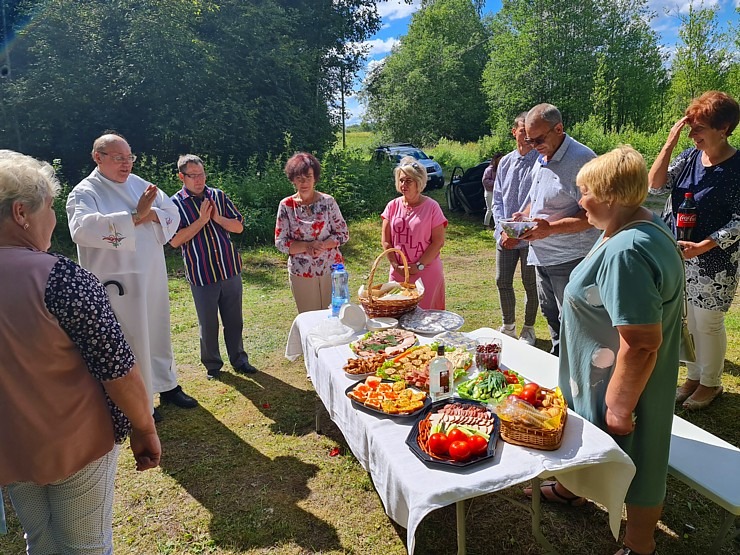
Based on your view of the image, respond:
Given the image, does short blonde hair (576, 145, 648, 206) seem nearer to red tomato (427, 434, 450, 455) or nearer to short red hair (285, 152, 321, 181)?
red tomato (427, 434, 450, 455)

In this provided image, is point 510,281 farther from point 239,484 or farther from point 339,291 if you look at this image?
point 239,484

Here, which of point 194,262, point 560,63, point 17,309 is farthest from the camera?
point 560,63

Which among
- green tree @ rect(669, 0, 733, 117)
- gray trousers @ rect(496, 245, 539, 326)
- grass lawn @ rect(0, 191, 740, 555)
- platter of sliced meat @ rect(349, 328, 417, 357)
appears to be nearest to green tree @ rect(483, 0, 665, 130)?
green tree @ rect(669, 0, 733, 117)

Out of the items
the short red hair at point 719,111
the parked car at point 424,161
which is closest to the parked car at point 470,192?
the parked car at point 424,161

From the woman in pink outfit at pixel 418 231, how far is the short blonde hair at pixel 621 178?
1902mm

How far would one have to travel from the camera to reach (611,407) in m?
1.74

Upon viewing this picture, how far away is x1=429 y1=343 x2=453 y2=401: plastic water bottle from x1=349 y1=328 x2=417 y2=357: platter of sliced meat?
393 mm

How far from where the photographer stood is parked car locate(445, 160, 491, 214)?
10867 mm

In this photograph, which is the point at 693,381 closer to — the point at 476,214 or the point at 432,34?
the point at 476,214

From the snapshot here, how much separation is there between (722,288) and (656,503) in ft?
5.63

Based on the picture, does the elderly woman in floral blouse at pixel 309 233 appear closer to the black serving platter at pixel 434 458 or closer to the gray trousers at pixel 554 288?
the gray trousers at pixel 554 288

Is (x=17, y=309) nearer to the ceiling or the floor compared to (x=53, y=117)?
nearer to the floor

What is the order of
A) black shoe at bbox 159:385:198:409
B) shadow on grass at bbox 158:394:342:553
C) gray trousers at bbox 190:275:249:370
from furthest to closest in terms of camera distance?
gray trousers at bbox 190:275:249:370, black shoe at bbox 159:385:198:409, shadow on grass at bbox 158:394:342:553

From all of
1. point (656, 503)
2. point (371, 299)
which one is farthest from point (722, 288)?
point (371, 299)
